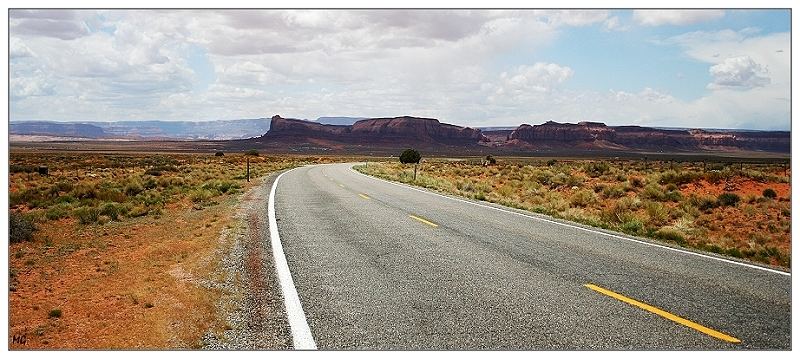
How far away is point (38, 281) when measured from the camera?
25.2 ft

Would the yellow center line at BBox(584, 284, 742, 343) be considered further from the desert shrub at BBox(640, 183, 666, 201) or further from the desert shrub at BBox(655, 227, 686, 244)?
the desert shrub at BBox(640, 183, 666, 201)

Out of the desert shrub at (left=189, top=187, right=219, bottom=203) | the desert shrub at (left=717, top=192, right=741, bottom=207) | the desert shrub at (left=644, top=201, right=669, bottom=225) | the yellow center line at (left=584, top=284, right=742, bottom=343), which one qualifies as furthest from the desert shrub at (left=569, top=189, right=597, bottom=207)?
the yellow center line at (left=584, top=284, right=742, bottom=343)

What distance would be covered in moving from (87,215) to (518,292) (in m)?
13.5

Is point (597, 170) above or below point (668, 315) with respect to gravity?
above

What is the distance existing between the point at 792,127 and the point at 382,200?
12.0 meters

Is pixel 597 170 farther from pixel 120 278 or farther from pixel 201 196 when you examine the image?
pixel 120 278

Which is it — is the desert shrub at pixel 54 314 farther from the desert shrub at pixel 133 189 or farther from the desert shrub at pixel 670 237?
the desert shrub at pixel 133 189

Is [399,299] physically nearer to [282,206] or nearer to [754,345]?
[754,345]

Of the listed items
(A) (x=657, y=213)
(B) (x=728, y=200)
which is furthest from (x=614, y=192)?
(A) (x=657, y=213)

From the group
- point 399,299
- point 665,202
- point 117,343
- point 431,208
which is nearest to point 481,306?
point 399,299

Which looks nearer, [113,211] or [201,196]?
[113,211]

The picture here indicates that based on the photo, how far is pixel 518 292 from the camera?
607 cm

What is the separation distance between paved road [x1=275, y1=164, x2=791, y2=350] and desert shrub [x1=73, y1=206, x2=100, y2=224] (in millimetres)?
7042

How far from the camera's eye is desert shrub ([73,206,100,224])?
46.5ft
